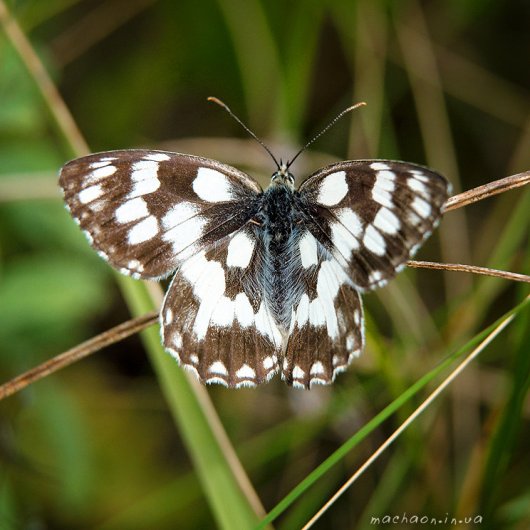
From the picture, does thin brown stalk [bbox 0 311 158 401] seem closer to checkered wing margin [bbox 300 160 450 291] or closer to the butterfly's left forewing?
the butterfly's left forewing

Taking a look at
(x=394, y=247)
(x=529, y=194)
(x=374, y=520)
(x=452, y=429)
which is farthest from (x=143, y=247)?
(x=452, y=429)

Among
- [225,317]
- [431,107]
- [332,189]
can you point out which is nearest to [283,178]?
[332,189]

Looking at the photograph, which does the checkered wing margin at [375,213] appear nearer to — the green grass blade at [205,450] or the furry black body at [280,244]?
the furry black body at [280,244]

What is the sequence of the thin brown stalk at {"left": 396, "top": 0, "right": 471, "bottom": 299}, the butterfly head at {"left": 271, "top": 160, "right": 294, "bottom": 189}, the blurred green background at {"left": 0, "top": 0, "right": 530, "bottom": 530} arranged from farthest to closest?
the thin brown stalk at {"left": 396, "top": 0, "right": 471, "bottom": 299}, the blurred green background at {"left": 0, "top": 0, "right": 530, "bottom": 530}, the butterfly head at {"left": 271, "top": 160, "right": 294, "bottom": 189}

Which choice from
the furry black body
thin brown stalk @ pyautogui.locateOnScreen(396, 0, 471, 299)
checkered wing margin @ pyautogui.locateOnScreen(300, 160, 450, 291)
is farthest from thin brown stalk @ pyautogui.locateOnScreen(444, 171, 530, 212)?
thin brown stalk @ pyautogui.locateOnScreen(396, 0, 471, 299)

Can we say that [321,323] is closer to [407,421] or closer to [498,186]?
[407,421]

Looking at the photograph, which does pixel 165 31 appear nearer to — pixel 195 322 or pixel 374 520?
pixel 195 322
